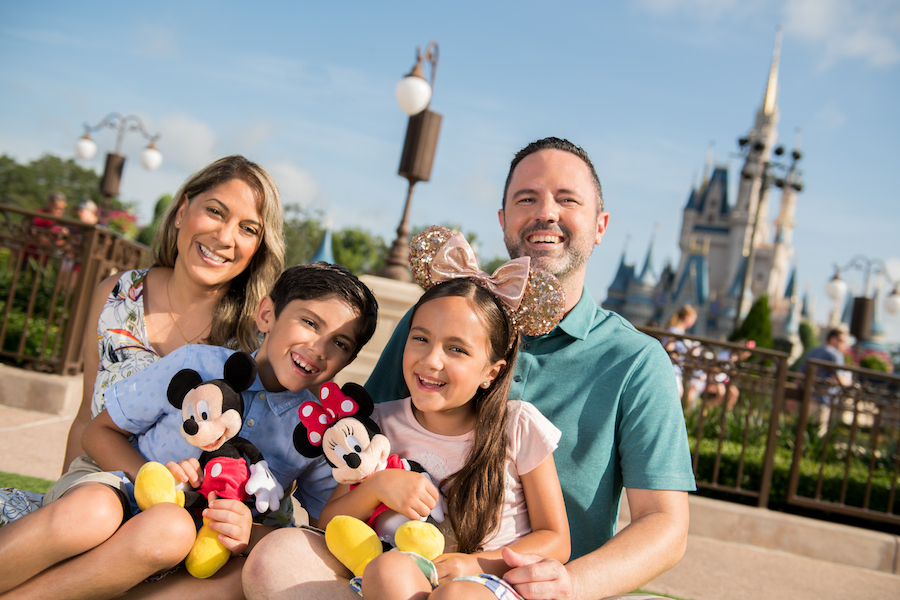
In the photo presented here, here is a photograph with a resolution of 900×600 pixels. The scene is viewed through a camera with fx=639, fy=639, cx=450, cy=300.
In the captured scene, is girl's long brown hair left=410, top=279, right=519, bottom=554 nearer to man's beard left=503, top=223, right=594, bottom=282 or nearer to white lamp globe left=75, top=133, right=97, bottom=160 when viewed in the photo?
man's beard left=503, top=223, right=594, bottom=282

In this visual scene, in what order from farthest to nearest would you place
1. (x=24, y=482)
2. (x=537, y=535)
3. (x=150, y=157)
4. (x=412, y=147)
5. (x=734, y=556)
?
(x=150, y=157) < (x=412, y=147) < (x=734, y=556) < (x=24, y=482) < (x=537, y=535)

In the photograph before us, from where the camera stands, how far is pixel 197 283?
2553mm

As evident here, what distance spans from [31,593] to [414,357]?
110cm

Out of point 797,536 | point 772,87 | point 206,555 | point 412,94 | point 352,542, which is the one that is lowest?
point 797,536

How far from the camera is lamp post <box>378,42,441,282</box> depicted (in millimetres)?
7324

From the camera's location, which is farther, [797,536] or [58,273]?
[58,273]

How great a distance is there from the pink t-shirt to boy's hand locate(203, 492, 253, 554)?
48cm

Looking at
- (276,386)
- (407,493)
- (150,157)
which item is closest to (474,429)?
(407,493)

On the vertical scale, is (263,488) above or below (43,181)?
below

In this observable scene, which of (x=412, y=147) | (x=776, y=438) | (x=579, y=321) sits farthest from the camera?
(x=412, y=147)

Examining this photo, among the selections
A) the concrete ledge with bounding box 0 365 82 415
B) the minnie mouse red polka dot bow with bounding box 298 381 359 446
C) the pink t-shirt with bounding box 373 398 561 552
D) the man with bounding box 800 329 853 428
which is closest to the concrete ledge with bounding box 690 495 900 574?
the man with bounding box 800 329 853 428

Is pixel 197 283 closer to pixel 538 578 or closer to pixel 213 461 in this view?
pixel 213 461

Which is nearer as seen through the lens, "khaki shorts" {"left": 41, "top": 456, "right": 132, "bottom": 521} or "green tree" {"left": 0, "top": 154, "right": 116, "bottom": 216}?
"khaki shorts" {"left": 41, "top": 456, "right": 132, "bottom": 521}

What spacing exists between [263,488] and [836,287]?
24448 millimetres
